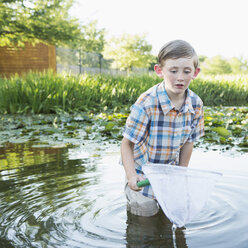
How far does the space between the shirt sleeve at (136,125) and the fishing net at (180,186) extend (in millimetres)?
384

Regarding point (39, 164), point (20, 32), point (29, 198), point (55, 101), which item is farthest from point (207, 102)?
point (29, 198)

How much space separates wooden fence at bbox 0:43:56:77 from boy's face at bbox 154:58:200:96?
16064mm

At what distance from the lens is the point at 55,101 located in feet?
23.2

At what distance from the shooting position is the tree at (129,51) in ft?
141

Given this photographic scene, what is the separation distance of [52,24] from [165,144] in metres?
13.5

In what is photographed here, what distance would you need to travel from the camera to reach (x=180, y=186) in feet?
5.00

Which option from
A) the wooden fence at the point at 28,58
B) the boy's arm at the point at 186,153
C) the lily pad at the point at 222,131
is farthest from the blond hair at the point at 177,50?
the wooden fence at the point at 28,58

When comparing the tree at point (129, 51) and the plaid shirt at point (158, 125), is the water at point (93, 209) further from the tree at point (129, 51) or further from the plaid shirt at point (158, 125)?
the tree at point (129, 51)

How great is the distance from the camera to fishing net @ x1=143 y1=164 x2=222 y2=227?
1.47m

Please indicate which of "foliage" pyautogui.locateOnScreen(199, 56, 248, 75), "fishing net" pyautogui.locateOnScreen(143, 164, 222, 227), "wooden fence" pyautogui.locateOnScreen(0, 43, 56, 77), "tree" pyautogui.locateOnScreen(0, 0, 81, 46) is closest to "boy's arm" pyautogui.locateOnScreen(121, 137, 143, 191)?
"fishing net" pyautogui.locateOnScreen(143, 164, 222, 227)

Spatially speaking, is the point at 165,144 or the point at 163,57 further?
the point at 165,144

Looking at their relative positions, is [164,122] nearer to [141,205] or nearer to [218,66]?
[141,205]

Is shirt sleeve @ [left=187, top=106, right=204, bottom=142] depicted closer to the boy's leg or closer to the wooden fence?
the boy's leg

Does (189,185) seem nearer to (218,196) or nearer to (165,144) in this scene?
(165,144)
